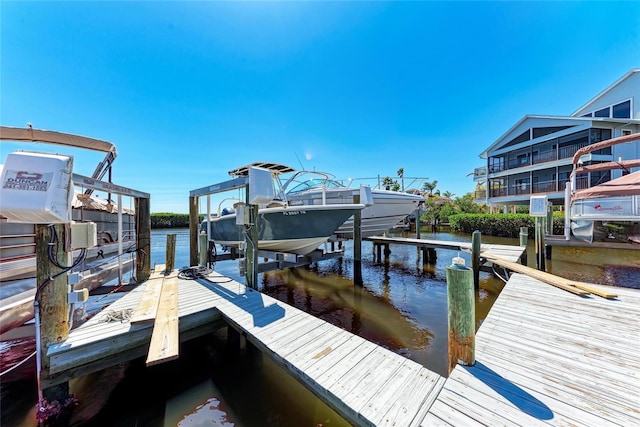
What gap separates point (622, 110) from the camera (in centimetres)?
1977

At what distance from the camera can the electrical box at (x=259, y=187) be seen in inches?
213

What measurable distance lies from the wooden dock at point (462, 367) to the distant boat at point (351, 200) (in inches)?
248

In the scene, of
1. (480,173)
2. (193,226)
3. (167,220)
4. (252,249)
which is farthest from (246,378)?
(167,220)

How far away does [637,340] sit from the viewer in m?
3.21

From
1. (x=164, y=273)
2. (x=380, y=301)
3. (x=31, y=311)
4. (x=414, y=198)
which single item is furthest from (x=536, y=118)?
(x=31, y=311)

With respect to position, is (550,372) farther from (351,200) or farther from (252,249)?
(351,200)

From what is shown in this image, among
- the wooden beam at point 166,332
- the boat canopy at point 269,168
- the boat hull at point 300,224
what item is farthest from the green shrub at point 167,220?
the wooden beam at point 166,332

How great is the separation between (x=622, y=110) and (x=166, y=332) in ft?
105

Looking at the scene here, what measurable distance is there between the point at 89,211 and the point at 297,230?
18.1ft

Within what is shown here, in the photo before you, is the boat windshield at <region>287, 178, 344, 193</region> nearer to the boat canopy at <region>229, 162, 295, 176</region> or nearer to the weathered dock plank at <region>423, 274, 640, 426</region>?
the boat canopy at <region>229, 162, 295, 176</region>

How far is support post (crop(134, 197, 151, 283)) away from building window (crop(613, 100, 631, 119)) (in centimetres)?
3156

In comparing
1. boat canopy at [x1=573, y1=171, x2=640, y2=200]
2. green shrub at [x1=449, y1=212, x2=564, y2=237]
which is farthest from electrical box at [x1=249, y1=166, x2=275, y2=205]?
green shrub at [x1=449, y1=212, x2=564, y2=237]

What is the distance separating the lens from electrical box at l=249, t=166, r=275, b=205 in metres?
5.42

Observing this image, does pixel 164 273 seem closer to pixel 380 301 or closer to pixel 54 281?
pixel 54 281
